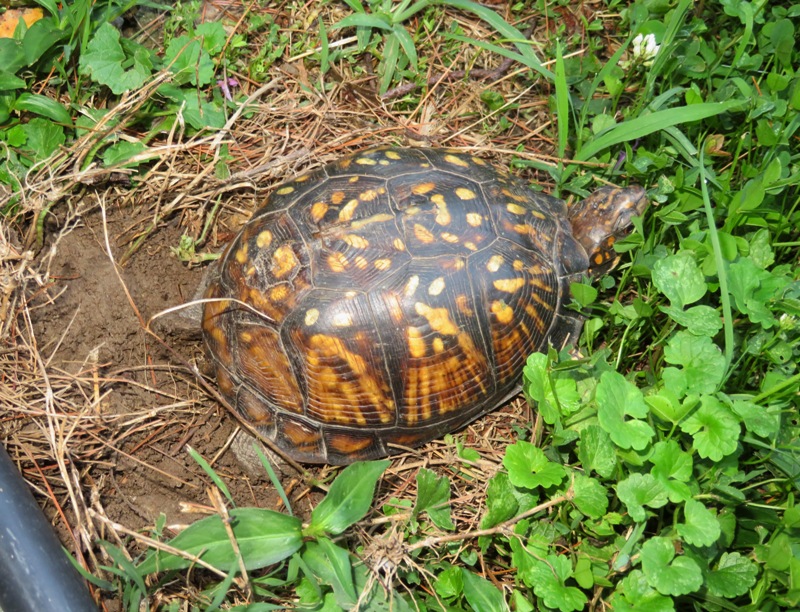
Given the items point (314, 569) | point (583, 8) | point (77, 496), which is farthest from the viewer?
point (583, 8)

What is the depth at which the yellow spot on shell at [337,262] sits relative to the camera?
2260mm

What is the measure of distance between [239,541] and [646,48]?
2463 millimetres

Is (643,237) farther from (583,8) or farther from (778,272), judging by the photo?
(583,8)

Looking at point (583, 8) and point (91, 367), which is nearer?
point (91, 367)

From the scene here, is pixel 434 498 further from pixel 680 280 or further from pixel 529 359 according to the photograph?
pixel 680 280

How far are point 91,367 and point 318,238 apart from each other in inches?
38.7

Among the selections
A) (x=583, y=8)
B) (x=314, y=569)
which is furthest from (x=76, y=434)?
(x=583, y=8)

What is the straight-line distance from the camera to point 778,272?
2.54 m

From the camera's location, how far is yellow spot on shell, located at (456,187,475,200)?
2.41m

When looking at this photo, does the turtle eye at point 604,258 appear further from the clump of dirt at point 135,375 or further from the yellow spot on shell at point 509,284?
the clump of dirt at point 135,375

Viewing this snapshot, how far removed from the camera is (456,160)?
2611 mm

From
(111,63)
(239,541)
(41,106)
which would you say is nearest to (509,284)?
(239,541)

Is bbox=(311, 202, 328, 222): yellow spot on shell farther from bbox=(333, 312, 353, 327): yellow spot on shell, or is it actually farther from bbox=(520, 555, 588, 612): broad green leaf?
bbox=(520, 555, 588, 612): broad green leaf

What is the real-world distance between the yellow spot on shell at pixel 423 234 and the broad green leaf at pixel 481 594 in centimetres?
110
